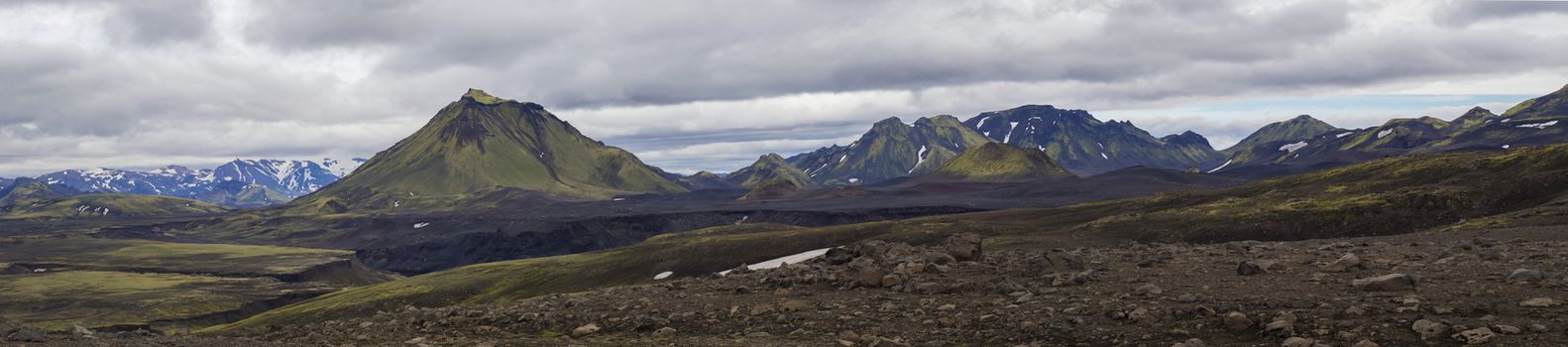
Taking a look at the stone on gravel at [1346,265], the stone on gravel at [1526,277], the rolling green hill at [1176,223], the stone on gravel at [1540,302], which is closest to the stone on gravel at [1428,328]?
the stone on gravel at [1540,302]

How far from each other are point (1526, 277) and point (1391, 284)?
3573mm

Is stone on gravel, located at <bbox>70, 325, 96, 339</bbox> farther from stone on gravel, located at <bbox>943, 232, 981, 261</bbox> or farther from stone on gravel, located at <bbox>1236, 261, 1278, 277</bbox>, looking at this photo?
stone on gravel, located at <bbox>1236, 261, 1278, 277</bbox>

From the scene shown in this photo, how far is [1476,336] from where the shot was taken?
59.9 feet

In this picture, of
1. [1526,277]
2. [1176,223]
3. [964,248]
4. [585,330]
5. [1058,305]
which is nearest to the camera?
[1526,277]

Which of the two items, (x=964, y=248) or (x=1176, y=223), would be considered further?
(x=1176, y=223)

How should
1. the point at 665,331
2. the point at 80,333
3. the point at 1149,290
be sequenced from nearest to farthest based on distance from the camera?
the point at 1149,290
the point at 665,331
the point at 80,333

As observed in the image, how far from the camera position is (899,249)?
4362 cm

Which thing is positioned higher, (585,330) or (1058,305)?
(1058,305)

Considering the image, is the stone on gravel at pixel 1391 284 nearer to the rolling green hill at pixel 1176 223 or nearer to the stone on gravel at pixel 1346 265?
the stone on gravel at pixel 1346 265

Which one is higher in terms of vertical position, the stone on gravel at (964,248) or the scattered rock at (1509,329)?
the stone on gravel at (964,248)

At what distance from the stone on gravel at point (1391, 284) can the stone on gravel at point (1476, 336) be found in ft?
18.8

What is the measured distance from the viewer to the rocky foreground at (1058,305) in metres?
21.0

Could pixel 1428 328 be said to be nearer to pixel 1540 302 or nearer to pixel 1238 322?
pixel 1540 302

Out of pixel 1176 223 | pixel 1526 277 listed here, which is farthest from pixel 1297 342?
pixel 1176 223
